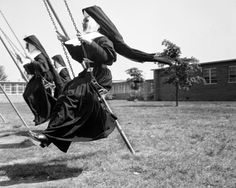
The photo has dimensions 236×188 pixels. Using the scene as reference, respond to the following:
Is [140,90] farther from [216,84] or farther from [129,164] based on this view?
[129,164]

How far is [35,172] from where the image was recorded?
18.5 feet

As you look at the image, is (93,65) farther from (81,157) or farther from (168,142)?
(168,142)

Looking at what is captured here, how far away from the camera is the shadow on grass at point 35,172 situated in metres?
5.25

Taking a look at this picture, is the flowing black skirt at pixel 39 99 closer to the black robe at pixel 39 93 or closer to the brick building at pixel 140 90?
the black robe at pixel 39 93

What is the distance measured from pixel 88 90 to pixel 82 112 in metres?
0.35

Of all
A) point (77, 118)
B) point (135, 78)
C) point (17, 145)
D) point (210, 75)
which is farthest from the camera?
point (135, 78)

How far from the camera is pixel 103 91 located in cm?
584

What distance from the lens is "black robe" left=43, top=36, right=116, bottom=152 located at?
5.11m

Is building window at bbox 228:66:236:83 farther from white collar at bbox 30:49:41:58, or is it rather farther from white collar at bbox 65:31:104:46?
white collar at bbox 65:31:104:46

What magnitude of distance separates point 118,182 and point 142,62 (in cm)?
226

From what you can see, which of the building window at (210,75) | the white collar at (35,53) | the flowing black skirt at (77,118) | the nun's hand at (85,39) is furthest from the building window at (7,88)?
the nun's hand at (85,39)

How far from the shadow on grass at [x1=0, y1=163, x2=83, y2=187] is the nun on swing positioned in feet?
1.59

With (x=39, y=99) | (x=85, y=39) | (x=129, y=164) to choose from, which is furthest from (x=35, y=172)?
(x=39, y=99)

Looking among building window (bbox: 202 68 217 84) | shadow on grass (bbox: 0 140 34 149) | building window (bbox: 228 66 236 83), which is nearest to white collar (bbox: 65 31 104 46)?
shadow on grass (bbox: 0 140 34 149)
